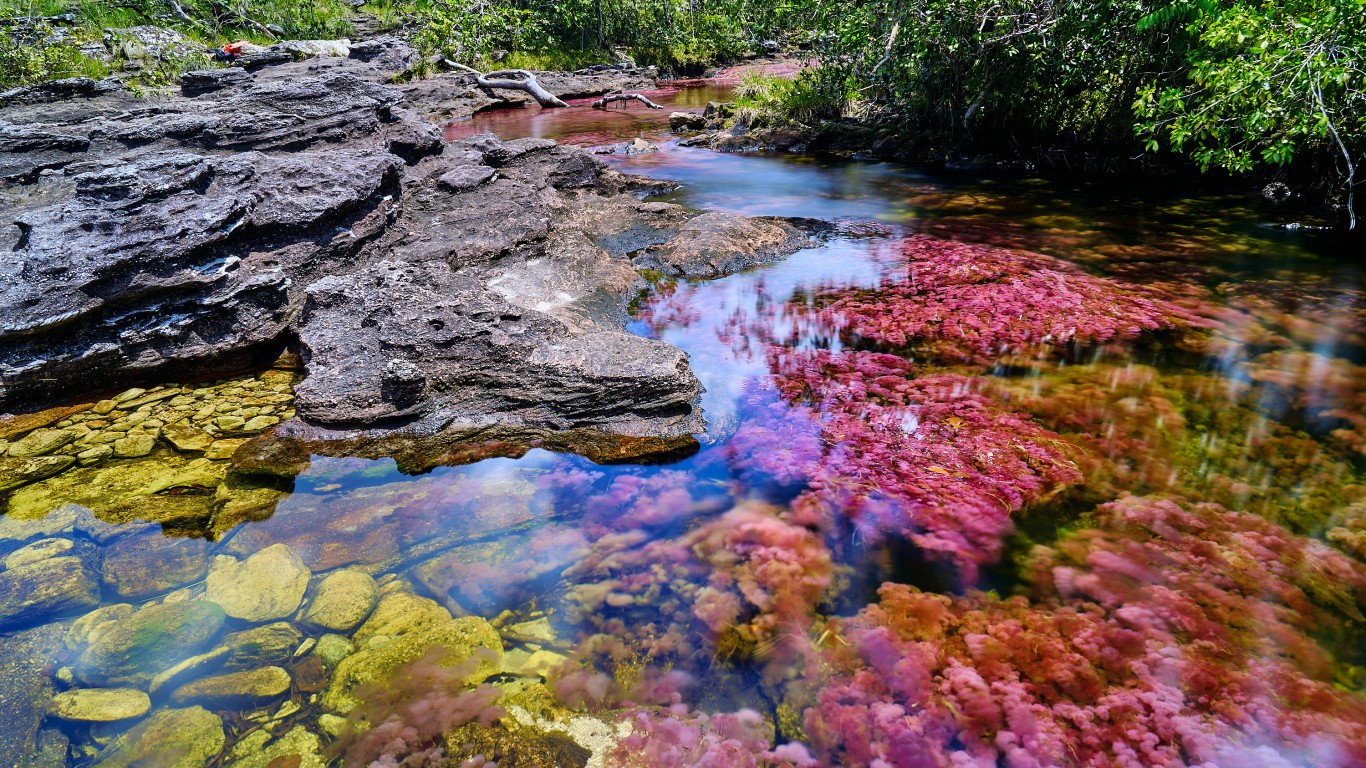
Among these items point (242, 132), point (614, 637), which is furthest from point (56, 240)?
point (614, 637)

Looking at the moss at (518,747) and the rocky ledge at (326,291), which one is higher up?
the rocky ledge at (326,291)

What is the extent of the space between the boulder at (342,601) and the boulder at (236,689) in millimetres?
316

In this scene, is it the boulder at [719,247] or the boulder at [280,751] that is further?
the boulder at [719,247]

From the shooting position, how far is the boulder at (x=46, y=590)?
3.28 m

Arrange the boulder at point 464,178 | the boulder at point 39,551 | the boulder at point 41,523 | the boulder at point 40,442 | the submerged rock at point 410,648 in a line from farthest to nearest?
1. the boulder at point 464,178
2. the boulder at point 40,442
3. the boulder at point 41,523
4. the boulder at point 39,551
5. the submerged rock at point 410,648

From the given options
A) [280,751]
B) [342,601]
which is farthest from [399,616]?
[280,751]

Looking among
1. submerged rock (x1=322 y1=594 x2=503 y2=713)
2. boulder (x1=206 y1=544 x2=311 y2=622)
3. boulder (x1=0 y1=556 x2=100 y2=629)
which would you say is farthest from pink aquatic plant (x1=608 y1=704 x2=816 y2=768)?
boulder (x1=0 y1=556 x2=100 y2=629)

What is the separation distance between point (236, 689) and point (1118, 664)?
154 inches

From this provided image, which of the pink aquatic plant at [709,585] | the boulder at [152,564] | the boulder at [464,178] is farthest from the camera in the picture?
the boulder at [464,178]

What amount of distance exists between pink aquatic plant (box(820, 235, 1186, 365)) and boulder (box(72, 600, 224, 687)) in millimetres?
5401

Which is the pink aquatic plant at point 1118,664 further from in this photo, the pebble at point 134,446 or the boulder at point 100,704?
the pebble at point 134,446

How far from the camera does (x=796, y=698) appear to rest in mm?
2875

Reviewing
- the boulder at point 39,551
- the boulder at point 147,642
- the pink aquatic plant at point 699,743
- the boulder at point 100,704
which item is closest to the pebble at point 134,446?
the boulder at point 39,551

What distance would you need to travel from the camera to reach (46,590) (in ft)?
11.2
